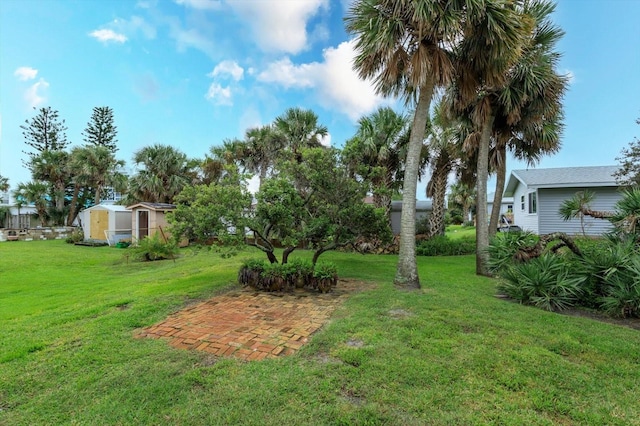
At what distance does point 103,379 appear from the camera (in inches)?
118

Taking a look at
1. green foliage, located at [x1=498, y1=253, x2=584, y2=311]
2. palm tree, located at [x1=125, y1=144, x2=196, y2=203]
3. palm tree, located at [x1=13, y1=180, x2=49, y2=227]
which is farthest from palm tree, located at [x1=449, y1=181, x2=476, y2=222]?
palm tree, located at [x1=13, y1=180, x2=49, y2=227]

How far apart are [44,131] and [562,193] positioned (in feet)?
144

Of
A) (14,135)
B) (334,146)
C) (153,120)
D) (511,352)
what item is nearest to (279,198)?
(334,146)

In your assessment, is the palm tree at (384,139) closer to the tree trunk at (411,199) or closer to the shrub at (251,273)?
the tree trunk at (411,199)

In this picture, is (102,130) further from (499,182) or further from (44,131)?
(499,182)

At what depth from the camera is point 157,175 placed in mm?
20047

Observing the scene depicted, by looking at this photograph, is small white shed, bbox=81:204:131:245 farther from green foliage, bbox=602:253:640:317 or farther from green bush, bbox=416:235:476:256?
green foliage, bbox=602:253:640:317

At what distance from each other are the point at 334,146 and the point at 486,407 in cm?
627

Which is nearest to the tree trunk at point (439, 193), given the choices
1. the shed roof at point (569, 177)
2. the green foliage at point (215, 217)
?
the shed roof at point (569, 177)

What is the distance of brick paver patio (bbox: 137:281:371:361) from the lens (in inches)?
148

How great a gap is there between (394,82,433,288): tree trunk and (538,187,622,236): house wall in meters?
12.3

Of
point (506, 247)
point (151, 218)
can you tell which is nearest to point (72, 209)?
point (151, 218)

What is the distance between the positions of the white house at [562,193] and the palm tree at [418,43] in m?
10.2

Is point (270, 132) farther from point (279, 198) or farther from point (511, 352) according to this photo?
point (511, 352)
